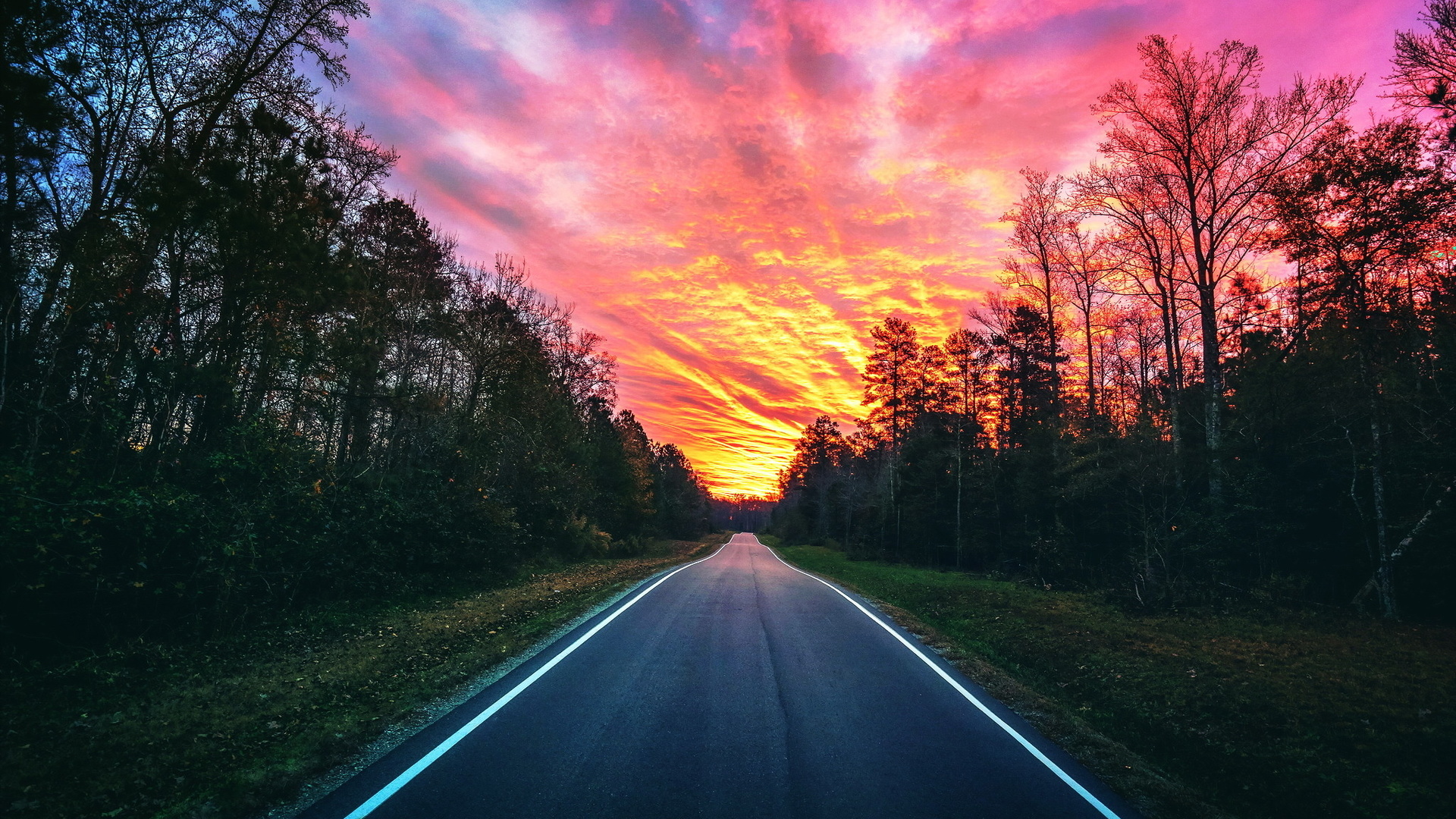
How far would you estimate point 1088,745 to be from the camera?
18.1ft

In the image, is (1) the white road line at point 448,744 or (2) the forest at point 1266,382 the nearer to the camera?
(1) the white road line at point 448,744

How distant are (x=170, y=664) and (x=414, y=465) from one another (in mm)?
9660

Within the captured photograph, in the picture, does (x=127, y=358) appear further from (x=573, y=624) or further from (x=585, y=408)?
(x=585, y=408)

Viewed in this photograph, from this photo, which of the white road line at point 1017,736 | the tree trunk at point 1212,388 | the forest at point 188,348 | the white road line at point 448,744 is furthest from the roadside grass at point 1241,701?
the forest at point 188,348

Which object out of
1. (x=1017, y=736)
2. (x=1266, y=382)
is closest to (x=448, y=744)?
(x=1017, y=736)

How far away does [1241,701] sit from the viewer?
274 inches

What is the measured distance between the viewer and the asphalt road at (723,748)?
3.90m

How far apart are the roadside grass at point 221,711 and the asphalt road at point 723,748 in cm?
66

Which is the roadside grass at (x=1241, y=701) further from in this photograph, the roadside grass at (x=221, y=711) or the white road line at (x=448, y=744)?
the roadside grass at (x=221, y=711)

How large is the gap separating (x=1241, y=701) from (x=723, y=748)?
22.3 ft

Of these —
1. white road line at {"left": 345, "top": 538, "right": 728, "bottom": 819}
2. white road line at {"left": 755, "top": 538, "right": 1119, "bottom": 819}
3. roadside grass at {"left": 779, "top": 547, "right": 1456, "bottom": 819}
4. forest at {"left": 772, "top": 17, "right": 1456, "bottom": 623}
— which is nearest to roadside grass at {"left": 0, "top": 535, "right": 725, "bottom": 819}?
white road line at {"left": 345, "top": 538, "right": 728, "bottom": 819}

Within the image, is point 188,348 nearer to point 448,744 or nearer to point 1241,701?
point 448,744

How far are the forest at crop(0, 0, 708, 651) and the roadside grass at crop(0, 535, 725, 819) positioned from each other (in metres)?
1.15

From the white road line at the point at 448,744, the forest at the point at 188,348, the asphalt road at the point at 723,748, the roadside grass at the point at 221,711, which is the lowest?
the roadside grass at the point at 221,711
